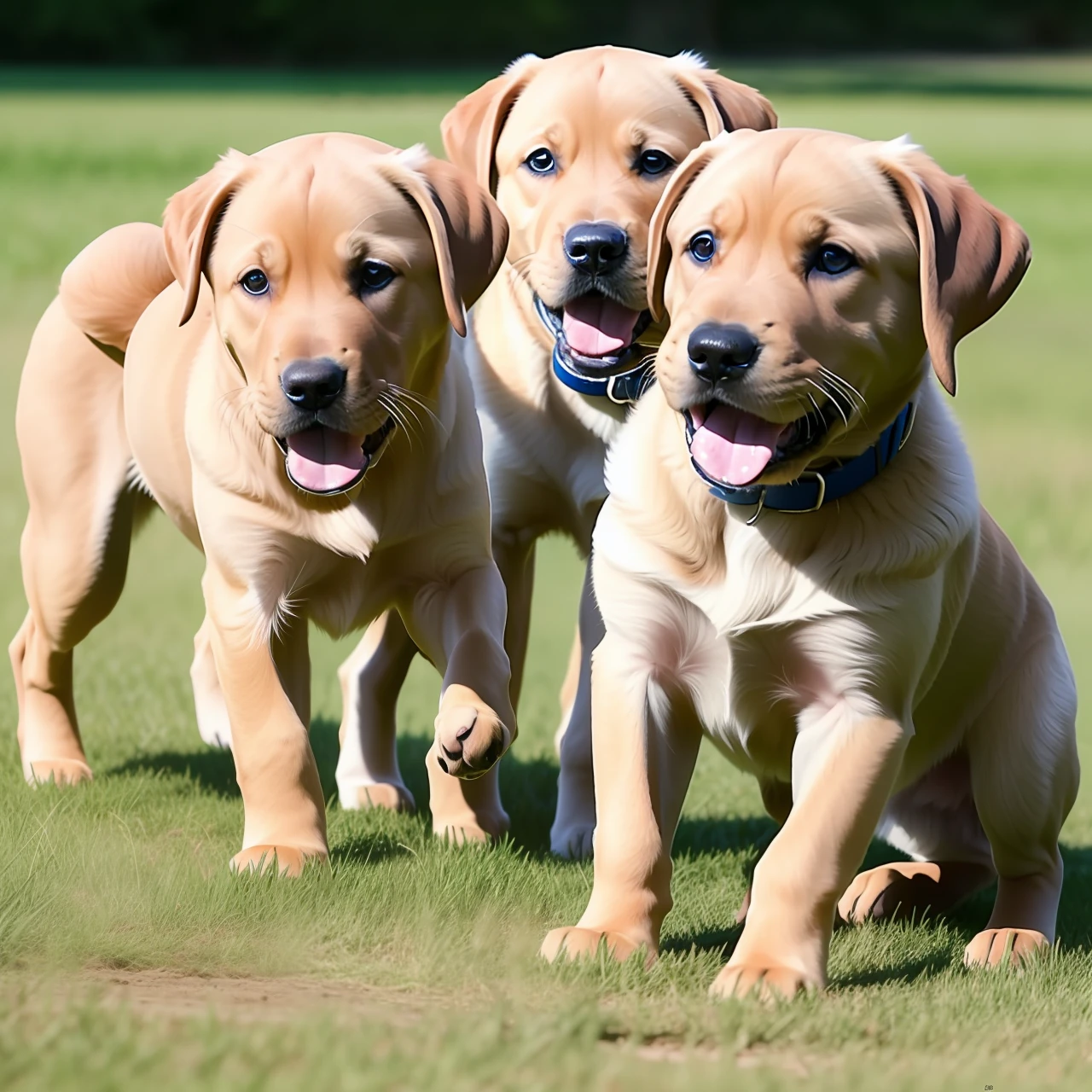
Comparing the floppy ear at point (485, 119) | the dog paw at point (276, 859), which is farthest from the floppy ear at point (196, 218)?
the dog paw at point (276, 859)

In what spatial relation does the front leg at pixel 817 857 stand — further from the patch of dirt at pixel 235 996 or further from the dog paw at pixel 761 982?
the patch of dirt at pixel 235 996

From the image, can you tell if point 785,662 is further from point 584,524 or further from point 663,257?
point 584,524

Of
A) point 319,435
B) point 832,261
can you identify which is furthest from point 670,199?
→ point 319,435

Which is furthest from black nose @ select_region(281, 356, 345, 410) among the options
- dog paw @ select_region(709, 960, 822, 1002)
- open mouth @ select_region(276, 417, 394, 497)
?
dog paw @ select_region(709, 960, 822, 1002)

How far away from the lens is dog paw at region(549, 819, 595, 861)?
5.61m

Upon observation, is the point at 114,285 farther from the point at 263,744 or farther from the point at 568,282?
the point at 263,744

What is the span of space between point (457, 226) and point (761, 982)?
7.07ft

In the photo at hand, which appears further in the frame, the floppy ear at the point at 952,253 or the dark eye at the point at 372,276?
the dark eye at the point at 372,276

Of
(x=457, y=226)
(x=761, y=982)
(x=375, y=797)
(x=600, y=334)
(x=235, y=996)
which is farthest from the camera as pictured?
(x=375, y=797)

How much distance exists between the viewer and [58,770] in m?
6.07

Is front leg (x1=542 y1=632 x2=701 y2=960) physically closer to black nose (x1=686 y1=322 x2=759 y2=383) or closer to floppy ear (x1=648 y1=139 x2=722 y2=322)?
black nose (x1=686 y1=322 x2=759 y2=383)

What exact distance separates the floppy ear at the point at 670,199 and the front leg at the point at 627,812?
3.03ft

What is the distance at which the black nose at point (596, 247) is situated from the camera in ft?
17.4

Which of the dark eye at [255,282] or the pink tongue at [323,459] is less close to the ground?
the dark eye at [255,282]
